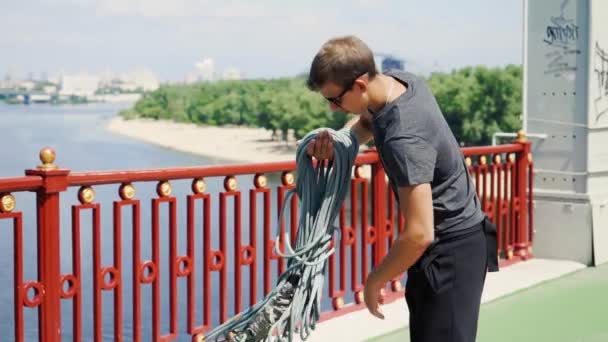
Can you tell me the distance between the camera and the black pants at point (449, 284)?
229 cm

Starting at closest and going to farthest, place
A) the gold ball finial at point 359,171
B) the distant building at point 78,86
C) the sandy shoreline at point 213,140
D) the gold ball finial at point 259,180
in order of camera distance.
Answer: the gold ball finial at point 259,180 → the gold ball finial at point 359,171 → the sandy shoreline at point 213,140 → the distant building at point 78,86

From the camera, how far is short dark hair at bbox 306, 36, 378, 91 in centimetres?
213

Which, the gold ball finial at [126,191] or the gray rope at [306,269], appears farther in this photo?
the gold ball finial at [126,191]

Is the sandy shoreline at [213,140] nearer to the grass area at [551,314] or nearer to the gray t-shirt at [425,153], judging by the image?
the grass area at [551,314]

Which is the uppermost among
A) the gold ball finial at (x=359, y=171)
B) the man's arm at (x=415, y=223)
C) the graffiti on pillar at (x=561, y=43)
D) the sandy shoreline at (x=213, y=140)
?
the graffiti on pillar at (x=561, y=43)

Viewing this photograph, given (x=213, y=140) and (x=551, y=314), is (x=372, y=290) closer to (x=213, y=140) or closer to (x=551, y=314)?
(x=551, y=314)

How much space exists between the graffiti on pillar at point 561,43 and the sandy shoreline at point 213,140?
55.2m

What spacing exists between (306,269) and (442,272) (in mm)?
414

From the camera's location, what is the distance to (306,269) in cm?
257

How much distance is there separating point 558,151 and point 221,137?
262ft

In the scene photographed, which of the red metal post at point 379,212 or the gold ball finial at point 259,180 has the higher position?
the gold ball finial at point 259,180

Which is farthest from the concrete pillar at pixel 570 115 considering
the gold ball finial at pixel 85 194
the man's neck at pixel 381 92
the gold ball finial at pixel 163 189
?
the man's neck at pixel 381 92

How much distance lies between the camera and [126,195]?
355 cm

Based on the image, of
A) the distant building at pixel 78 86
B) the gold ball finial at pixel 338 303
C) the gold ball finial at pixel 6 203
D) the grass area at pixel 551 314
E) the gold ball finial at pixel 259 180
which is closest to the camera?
the gold ball finial at pixel 6 203
